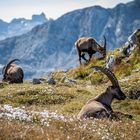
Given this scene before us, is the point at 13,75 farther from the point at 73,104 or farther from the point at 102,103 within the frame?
the point at 102,103

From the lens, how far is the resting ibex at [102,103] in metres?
18.7

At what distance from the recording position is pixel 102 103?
21.2m

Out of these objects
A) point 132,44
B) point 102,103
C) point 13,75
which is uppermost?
point 132,44

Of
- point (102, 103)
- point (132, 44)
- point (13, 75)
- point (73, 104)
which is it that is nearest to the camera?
point (102, 103)

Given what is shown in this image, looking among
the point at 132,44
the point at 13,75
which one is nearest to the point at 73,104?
the point at 13,75

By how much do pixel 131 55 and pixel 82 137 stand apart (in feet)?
108

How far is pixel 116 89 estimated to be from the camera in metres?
22.0

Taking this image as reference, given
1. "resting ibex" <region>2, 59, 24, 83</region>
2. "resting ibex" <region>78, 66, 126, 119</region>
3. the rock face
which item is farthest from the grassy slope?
"resting ibex" <region>2, 59, 24, 83</region>

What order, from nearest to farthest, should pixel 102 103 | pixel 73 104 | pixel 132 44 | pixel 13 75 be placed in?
pixel 102 103
pixel 73 104
pixel 13 75
pixel 132 44

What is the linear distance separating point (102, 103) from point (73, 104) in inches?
191

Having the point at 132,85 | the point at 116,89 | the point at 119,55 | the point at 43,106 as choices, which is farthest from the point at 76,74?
the point at 116,89

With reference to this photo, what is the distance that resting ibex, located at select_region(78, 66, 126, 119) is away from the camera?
18703 mm

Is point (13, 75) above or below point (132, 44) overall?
below

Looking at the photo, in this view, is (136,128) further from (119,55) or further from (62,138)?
(119,55)
